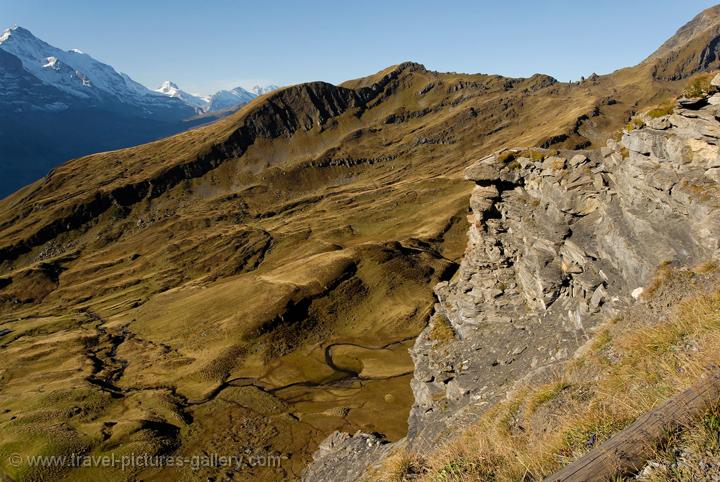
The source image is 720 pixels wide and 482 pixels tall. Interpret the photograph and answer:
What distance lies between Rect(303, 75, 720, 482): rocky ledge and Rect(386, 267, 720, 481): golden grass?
11.9m

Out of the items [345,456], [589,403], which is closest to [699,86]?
[589,403]

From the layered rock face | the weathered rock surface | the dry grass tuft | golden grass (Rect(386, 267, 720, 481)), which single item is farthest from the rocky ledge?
the dry grass tuft

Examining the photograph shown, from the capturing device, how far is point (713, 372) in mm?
8945

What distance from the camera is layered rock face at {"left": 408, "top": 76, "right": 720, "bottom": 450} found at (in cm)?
2894

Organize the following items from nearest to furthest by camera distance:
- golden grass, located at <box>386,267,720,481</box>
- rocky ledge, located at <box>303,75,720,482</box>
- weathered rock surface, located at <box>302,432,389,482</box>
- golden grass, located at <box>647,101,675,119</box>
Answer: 1. golden grass, located at <box>386,267,720,481</box>
2. rocky ledge, located at <box>303,75,720,482</box>
3. golden grass, located at <box>647,101,675,119</box>
4. weathered rock surface, located at <box>302,432,389,482</box>

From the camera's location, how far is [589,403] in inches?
516

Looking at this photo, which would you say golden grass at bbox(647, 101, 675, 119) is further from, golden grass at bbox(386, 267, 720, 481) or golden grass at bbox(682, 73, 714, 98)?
golden grass at bbox(386, 267, 720, 481)

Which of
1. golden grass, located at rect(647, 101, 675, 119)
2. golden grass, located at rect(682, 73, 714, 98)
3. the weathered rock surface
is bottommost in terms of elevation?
the weathered rock surface

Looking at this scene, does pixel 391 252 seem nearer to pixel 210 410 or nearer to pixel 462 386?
pixel 210 410

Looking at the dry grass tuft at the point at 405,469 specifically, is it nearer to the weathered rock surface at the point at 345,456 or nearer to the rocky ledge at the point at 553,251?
the rocky ledge at the point at 553,251

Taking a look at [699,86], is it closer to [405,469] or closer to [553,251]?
[553,251]

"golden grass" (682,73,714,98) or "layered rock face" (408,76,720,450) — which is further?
"layered rock face" (408,76,720,450)

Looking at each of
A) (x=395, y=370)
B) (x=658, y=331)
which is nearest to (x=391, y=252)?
(x=395, y=370)

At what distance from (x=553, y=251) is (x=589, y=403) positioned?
29.7m
